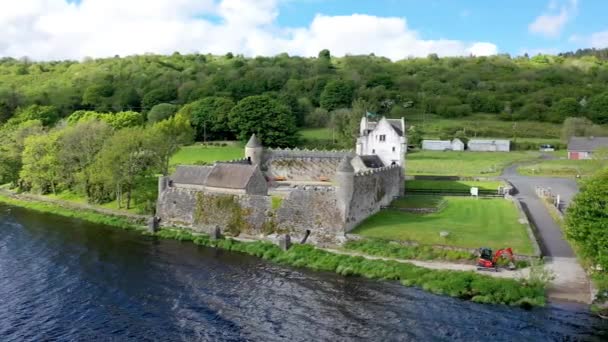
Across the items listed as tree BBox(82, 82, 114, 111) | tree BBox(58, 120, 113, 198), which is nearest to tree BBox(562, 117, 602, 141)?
tree BBox(58, 120, 113, 198)

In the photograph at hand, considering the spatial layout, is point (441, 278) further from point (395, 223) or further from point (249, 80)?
point (249, 80)

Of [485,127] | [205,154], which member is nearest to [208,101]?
[205,154]

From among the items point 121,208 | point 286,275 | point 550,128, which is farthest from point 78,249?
point 550,128

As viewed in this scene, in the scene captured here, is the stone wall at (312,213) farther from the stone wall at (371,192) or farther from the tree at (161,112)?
the tree at (161,112)

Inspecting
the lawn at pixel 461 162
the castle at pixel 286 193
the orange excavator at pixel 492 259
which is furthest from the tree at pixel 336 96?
the orange excavator at pixel 492 259

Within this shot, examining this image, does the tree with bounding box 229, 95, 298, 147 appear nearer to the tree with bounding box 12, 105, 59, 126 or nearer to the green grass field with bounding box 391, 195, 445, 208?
the tree with bounding box 12, 105, 59, 126

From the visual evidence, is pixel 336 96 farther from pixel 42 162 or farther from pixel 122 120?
pixel 42 162
